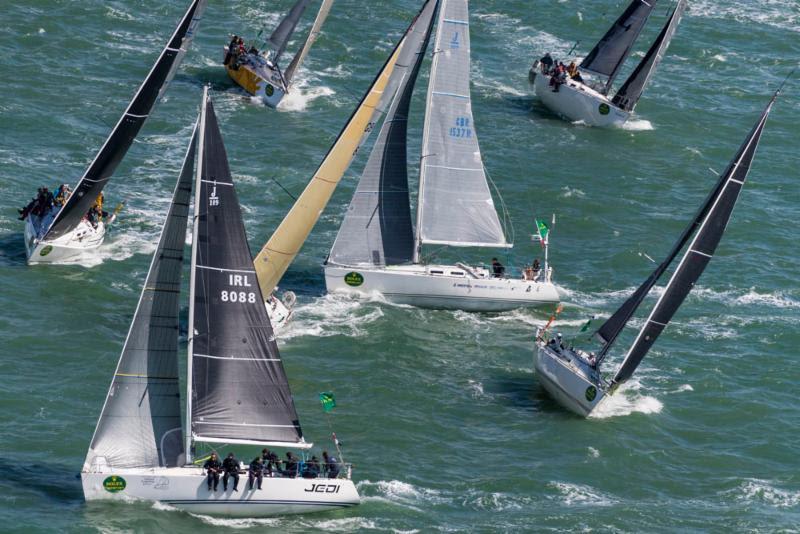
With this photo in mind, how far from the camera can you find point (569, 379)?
6288cm

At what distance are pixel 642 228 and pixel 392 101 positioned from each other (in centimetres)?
1673

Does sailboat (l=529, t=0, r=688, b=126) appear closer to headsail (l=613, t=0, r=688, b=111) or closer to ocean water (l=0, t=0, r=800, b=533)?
headsail (l=613, t=0, r=688, b=111)

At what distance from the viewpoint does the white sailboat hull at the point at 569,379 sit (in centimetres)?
6256

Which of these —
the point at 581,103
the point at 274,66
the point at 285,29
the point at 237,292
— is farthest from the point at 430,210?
the point at 285,29

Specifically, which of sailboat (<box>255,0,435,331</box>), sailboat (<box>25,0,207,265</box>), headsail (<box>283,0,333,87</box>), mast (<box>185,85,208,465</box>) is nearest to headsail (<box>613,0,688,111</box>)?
headsail (<box>283,0,333,87</box>)

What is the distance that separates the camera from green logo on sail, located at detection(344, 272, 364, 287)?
71062 millimetres

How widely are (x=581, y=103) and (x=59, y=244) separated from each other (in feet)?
114

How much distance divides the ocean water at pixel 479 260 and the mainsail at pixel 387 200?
95.3 inches

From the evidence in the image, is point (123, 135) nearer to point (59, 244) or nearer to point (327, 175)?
point (59, 244)

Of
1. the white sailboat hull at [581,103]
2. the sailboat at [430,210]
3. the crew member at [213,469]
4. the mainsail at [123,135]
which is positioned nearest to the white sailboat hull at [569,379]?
the sailboat at [430,210]

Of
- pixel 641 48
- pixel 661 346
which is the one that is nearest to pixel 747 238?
pixel 661 346

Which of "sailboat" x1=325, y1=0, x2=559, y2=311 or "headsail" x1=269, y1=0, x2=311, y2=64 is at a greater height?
"headsail" x1=269, y1=0, x2=311, y2=64

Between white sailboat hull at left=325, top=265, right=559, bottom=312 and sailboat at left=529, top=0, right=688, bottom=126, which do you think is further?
sailboat at left=529, top=0, right=688, bottom=126

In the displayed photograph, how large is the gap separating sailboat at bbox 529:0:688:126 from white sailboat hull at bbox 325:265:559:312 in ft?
78.1
